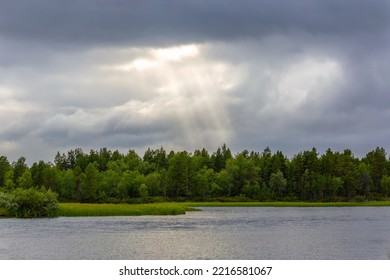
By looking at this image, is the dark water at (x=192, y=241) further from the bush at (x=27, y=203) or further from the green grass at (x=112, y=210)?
the green grass at (x=112, y=210)

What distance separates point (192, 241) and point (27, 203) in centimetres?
5035

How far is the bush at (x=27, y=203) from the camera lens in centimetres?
11438

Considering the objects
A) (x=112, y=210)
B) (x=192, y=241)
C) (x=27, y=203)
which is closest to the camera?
(x=192, y=241)

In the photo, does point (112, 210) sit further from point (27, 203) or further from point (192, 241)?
point (192, 241)

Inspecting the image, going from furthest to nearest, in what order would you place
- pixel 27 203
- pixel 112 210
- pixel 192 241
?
pixel 112 210
pixel 27 203
pixel 192 241

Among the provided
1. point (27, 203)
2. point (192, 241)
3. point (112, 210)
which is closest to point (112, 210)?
point (112, 210)

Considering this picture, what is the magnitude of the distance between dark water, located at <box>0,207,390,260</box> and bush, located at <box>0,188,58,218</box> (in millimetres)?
9989

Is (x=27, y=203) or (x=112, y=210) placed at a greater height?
(x=27, y=203)

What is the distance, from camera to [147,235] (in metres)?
83.0

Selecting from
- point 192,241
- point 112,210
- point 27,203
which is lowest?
point 192,241

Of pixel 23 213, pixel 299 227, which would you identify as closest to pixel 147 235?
pixel 299 227

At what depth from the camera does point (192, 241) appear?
75.4 meters

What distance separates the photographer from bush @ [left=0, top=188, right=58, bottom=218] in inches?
4503

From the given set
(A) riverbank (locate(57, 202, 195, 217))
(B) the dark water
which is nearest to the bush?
(A) riverbank (locate(57, 202, 195, 217))
